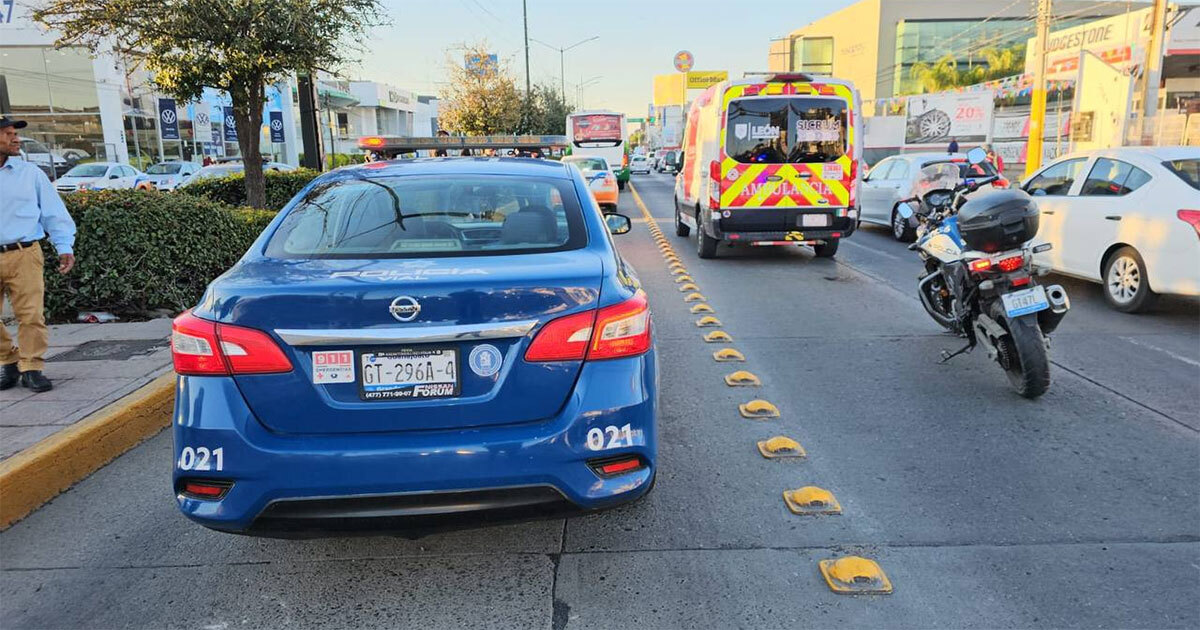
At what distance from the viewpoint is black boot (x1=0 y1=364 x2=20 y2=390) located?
5160 mm

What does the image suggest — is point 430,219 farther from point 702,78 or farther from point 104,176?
point 702,78

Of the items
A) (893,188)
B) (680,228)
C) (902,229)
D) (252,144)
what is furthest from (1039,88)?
(252,144)

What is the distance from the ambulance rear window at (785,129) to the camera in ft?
34.4

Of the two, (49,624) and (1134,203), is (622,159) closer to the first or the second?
(1134,203)

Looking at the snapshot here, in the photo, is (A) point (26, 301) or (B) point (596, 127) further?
(B) point (596, 127)

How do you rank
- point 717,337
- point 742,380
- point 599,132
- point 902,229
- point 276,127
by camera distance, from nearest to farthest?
point 742,380 < point 717,337 < point 902,229 < point 276,127 < point 599,132

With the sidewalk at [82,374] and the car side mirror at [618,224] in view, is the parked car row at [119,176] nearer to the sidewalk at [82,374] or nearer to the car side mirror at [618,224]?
the sidewalk at [82,374]

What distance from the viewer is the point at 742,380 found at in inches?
223

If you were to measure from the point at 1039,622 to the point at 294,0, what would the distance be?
1002 centimetres

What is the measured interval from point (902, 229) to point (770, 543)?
36.3 feet

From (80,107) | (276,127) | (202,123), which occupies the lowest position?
(276,127)

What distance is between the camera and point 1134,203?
7480 millimetres

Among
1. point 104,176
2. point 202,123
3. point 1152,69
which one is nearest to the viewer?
point 1152,69

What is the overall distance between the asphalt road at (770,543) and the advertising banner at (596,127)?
30411mm
